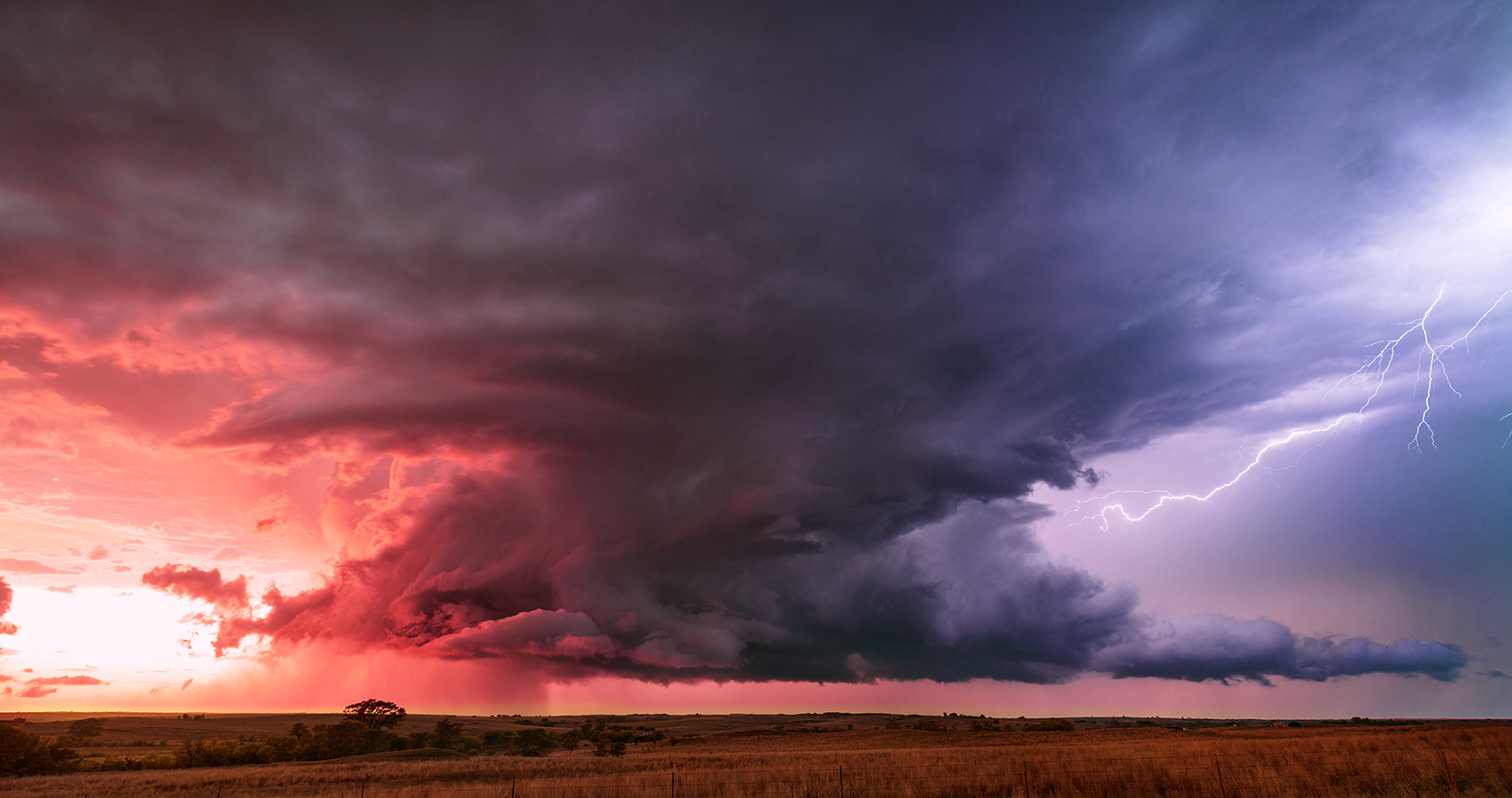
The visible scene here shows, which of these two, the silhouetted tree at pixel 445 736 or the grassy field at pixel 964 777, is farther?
the silhouetted tree at pixel 445 736

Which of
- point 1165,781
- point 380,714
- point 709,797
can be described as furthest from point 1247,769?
point 380,714

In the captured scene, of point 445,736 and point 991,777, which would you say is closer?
point 991,777

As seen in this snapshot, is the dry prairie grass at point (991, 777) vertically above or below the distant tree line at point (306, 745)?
above

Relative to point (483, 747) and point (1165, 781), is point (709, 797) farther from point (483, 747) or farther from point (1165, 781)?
point (483, 747)

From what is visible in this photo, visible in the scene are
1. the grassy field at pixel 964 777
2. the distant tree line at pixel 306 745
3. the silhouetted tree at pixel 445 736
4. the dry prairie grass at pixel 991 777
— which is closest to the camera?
the dry prairie grass at pixel 991 777

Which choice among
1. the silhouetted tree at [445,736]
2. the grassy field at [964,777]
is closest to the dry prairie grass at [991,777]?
the grassy field at [964,777]

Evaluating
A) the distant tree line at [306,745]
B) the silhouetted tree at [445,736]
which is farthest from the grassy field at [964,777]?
the silhouetted tree at [445,736]

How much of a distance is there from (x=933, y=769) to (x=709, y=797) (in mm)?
18832

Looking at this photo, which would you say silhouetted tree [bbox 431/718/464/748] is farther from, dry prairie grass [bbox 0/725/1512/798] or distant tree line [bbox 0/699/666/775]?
dry prairie grass [bbox 0/725/1512/798]

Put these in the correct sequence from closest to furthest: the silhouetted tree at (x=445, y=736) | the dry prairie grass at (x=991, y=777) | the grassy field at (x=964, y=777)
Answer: the dry prairie grass at (x=991, y=777)
the grassy field at (x=964, y=777)
the silhouetted tree at (x=445, y=736)

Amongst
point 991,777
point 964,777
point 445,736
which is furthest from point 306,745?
point 991,777

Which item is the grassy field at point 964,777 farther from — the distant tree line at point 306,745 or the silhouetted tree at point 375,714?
the silhouetted tree at point 375,714

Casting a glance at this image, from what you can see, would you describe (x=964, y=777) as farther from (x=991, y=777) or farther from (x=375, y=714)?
(x=375, y=714)

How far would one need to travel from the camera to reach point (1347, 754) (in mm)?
44656
